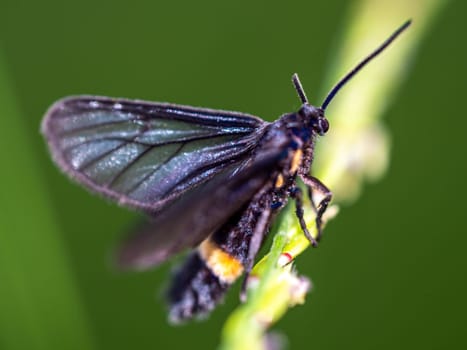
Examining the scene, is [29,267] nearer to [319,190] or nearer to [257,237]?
[257,237]

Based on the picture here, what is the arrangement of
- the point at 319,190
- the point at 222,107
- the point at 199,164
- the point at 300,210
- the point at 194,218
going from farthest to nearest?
1. the point at 222,107
2. the point at 199,164
3. the point at 319,190
4. the point at 300,210
5. the point at 194,218

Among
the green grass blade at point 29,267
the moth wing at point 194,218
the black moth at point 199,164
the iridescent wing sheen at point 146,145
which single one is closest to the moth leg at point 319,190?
the black moth at point 199,164

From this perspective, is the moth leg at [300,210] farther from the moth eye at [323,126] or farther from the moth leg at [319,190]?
the moth eye at [323,126]

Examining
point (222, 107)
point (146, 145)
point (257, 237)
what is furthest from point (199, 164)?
point (222, 107)

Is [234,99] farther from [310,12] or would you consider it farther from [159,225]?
[159,225]

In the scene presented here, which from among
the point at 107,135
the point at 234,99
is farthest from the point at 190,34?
the point at 107,135

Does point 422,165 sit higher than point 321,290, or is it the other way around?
point 422,165
